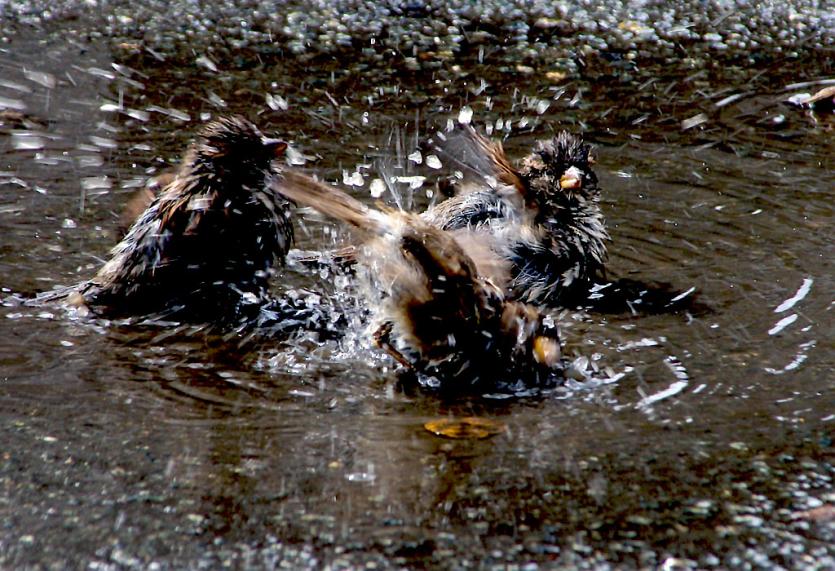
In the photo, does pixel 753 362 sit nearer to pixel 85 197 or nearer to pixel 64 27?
pixel 85 197

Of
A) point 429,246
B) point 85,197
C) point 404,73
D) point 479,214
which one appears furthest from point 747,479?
point 404,73

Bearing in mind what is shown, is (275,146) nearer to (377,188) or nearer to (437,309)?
(377,188)

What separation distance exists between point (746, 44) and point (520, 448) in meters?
6.24

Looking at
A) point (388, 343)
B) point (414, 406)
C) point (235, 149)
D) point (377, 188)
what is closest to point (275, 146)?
point (235, 149)

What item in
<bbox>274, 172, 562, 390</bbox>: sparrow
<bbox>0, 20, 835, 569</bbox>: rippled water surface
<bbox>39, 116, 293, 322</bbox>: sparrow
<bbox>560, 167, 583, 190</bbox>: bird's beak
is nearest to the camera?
<bbox>0, 20, 835, 569</bbox>: rippled water surface

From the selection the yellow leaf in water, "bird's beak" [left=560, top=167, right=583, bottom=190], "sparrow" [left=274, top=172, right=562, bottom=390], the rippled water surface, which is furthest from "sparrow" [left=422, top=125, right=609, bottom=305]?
the yellow leaf in water

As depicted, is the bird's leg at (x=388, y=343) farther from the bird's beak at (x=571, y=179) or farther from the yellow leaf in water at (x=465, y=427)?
the bird's beak at (x=571, y=179)

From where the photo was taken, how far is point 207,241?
4812mm

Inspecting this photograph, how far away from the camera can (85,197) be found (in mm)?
5801

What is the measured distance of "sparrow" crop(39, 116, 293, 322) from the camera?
4.71 metres

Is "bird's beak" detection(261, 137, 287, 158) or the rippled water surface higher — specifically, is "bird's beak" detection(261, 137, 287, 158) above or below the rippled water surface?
above

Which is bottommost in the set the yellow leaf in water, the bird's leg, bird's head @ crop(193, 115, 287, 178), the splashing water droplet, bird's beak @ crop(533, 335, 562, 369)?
the splashing water droplet

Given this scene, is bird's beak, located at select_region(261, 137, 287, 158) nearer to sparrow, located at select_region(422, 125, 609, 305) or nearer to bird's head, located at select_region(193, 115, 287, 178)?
bird's head, located at select_region(193, 115, 287, 178)

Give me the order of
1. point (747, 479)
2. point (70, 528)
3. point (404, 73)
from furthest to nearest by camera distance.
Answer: point (404, 73)
point (747, 479)
point (70, 528)
